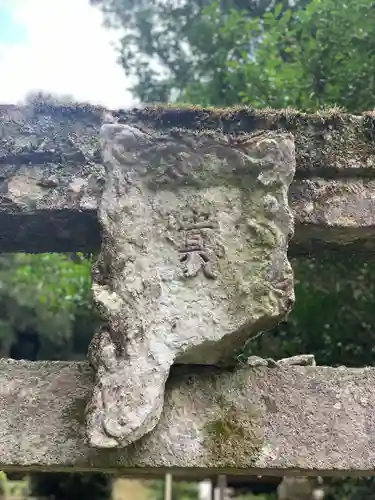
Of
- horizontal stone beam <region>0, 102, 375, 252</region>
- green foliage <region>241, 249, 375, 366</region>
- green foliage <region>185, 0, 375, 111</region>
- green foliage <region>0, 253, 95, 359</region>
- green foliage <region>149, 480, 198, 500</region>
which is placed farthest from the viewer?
Result: green foliage <region>149, 480, 198, 500</region>

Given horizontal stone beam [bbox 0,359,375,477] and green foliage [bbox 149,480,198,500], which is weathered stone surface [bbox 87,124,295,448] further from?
green foliage [bbox 149,480,198,500]

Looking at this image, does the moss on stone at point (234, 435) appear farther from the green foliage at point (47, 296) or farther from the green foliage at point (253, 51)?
the green foliage at point (47, 296)

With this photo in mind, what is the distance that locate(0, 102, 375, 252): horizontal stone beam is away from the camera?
1802mm

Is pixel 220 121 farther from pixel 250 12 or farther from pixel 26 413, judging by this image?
pixel 250 12

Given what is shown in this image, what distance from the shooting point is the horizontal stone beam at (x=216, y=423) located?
1634mm

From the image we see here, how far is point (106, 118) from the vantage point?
183cm

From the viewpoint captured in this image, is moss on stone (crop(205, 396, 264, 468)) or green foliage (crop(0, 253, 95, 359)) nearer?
moss on stone (crop(205, 396, 264, 468))

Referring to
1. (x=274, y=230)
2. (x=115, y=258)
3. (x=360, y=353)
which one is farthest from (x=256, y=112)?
(x=360, y=353)

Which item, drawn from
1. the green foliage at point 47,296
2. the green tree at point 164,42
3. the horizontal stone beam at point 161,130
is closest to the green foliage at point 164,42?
the green tree at point 164,42

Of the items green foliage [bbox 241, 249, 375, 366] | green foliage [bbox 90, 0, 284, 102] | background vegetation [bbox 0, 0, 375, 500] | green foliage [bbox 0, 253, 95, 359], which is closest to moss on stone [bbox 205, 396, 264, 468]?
background vegetation [bbox 0, 0, 375, 500]

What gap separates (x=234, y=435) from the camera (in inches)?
65.4

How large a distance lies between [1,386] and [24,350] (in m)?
4.28

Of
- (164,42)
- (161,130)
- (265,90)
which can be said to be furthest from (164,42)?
(161,130)

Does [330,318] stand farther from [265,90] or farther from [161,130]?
[161,130]
